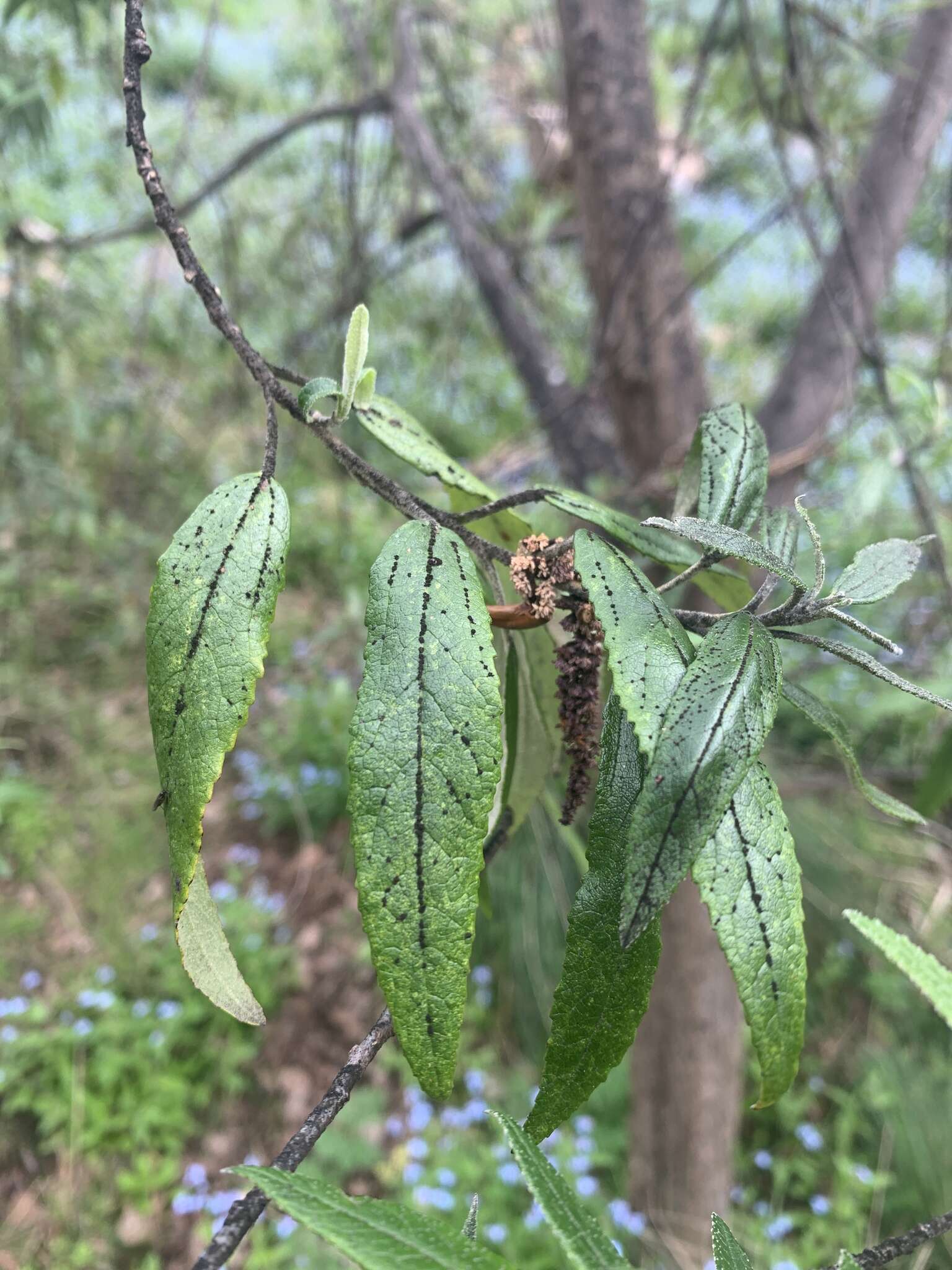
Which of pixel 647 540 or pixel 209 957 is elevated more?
pixel 647 540

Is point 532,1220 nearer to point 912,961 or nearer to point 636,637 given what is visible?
point 912,961

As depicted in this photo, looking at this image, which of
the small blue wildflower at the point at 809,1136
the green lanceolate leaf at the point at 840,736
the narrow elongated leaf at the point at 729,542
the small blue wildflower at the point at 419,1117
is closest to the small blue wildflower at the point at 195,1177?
the small blue wildflower at the point at 419,1117

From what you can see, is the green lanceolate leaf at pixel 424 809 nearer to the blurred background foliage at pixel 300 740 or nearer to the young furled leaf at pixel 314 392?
the young furled leaf at pixel 314 392

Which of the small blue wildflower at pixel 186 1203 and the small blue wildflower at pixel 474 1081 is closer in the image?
the small blue wildflower at pixel 186 1203

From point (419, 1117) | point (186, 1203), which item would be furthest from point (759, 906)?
point (419, 1117)

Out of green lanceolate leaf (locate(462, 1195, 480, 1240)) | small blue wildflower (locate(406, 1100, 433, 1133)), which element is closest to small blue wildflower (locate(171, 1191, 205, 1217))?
small blue wildflower (locate(406, 1100, 433, 1133))

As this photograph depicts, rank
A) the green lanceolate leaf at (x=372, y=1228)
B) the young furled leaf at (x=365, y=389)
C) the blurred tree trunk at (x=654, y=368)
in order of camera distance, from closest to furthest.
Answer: the green lanceolate leaf at (x=372, y=1228) < the young furled leaf at (x=365, y=389) < the blurred tree trunk at (x=654, y=368)
